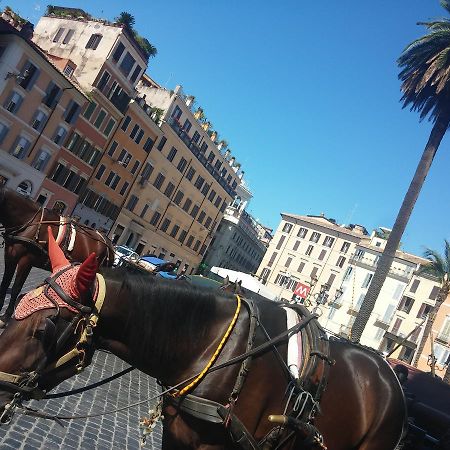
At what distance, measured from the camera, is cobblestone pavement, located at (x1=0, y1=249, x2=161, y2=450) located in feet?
17.7

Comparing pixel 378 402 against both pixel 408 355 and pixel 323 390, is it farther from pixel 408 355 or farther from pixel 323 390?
pixel 408 355

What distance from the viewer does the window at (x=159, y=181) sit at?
50344 millimetres

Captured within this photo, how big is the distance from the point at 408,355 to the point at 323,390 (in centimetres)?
5618

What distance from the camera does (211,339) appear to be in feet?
10.9

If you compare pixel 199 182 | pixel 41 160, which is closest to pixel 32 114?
pixel 41 160

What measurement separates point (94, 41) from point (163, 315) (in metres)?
40.3

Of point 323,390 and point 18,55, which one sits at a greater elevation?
point 18,55

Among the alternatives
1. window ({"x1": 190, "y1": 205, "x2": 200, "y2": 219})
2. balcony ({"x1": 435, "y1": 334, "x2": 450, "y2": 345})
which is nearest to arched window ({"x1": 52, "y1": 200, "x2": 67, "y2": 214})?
window ({"x1": 190, "y1": 205, "x2": 200, "y2": 219})

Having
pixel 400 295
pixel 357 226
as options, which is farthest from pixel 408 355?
pixel 357 226

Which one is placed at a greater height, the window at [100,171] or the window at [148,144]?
the window at [148,144]

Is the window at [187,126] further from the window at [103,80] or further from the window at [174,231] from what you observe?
the window at [103,80]

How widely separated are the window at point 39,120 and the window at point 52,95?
85 cm

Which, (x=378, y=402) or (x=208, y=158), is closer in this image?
(x=378, y=402)

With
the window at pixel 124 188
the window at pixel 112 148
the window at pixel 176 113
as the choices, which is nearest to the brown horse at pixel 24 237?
the window at pixel 112 148
